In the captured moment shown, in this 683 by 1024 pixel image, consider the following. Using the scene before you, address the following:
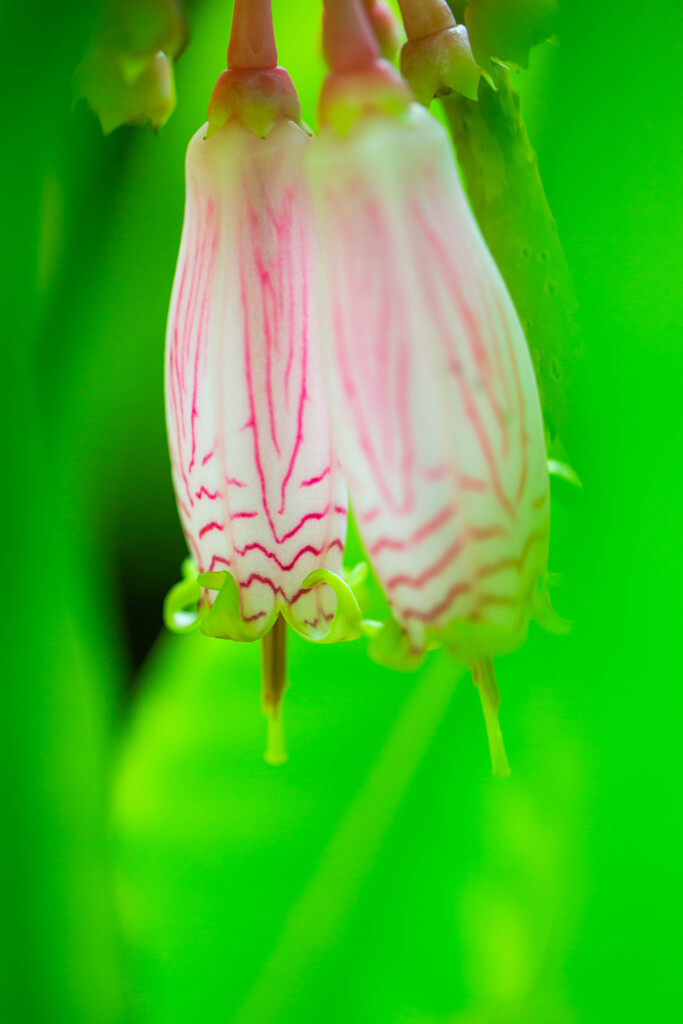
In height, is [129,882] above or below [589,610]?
below

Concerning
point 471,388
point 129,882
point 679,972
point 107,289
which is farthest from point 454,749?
point 107,289

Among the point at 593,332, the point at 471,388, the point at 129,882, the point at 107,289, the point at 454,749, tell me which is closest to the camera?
the point at 471,388

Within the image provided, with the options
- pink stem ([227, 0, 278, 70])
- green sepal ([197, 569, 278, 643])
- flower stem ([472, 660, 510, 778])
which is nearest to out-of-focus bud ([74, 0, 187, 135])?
pink stem ([227, 0, 278, 70])

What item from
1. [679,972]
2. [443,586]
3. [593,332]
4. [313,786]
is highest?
[593,332]

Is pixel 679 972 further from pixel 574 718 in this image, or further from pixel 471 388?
pixel 471 388

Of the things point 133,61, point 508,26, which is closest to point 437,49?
point 508,26

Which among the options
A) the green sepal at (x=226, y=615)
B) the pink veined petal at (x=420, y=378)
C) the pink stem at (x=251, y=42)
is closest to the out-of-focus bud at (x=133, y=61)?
the pink stem at (x=251, y=42)

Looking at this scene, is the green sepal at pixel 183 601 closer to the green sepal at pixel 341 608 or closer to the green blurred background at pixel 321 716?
the green sepal at pixel 341 608
